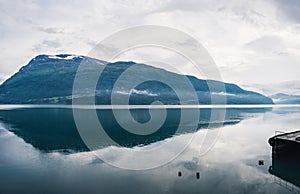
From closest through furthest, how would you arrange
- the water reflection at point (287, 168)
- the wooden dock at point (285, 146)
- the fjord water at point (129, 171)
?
the fjord water at point (129, 171), the water reflection at point (287, 168), the wooden dock at point (285, 146)

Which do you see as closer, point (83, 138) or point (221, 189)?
point (221, 189)

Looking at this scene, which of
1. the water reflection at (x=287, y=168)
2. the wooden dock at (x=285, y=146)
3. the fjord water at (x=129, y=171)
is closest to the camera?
the fjord water at (x=129, y=171)

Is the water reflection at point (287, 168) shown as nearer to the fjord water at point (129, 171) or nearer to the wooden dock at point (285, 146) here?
the wooden dock at point (285, 146)

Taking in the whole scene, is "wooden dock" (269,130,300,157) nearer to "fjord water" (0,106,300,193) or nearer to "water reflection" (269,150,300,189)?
"water reflection" (269,150,300,189)

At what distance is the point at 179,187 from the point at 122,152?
20575mm

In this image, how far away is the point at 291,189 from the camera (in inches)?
1109

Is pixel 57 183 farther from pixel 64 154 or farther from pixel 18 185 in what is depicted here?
pixel 64 154

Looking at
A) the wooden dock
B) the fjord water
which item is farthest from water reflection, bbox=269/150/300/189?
the fjord water

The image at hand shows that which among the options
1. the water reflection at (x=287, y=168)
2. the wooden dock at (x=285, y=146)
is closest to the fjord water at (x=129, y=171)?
the water reflection at (x=287, y=168)

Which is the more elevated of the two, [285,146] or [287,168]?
[285,146]

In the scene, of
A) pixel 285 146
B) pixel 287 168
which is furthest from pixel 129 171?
pixel 285 146

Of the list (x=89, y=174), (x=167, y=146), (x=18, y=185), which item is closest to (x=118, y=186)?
(x=89, y=174)

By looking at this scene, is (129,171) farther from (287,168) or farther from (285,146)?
(285,146)

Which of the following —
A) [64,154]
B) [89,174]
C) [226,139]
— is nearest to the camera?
[89,174]
